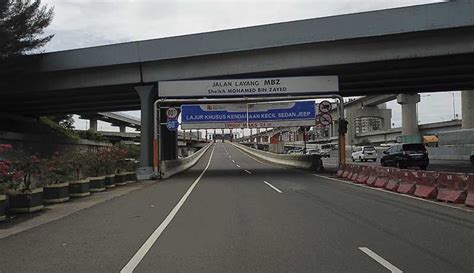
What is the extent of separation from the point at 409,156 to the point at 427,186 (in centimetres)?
1603

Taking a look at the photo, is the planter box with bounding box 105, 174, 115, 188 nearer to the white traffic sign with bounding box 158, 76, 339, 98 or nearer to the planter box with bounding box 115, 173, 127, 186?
the planter box with bounding box 115, 173, 127, 186

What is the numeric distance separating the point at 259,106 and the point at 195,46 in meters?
6.16

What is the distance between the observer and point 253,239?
928cm

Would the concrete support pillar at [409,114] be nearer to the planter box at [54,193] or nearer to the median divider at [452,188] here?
the median divider at [452,188]

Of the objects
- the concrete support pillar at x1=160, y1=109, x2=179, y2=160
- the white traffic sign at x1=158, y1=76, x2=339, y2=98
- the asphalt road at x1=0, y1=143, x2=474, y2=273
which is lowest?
the asphalt road at x1=0, y1=143, x2=474, y2=273

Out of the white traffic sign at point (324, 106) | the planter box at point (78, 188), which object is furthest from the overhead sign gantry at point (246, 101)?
the planter box at point (78, 188)

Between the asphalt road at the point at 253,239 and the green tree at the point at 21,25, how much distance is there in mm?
21880

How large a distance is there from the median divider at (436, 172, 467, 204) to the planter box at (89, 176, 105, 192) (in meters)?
13.5

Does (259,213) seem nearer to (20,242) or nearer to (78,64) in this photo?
(20,242)

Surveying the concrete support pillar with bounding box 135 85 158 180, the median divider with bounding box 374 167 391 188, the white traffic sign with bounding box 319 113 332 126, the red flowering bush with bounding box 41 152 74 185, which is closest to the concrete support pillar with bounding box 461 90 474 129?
the white traffic sign with bounding box 319 113 332 126

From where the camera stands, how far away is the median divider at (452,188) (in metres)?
14.5

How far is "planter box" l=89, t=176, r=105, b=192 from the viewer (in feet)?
69.1

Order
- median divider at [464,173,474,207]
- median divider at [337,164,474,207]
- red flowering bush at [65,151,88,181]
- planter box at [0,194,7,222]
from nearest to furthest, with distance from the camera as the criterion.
→ planter box at [0,194,7,222], median divider at [464,173,474,207], median divider at [337,164,474,207], red flowering bush at [65,151,88,181]

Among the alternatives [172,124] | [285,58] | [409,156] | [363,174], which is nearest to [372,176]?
[363,174]
